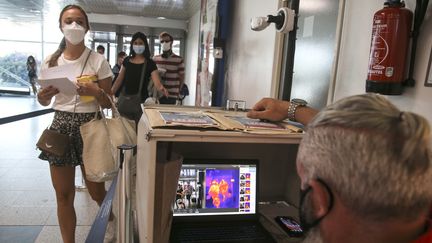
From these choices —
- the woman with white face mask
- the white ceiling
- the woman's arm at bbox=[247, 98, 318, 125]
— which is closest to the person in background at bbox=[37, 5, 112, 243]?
the woman's arm at bbox=[247, 98, 318, 125]

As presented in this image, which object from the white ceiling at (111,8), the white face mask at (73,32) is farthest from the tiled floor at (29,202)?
the white ceiling at (111,8)

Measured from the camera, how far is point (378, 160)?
47 centimetres

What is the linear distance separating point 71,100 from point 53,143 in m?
0.25

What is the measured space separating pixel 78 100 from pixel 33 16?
31.0ft

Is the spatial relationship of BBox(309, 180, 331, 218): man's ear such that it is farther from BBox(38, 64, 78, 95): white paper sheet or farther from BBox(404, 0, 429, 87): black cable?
BBox(38, 64, 78, 95): white paper sheet

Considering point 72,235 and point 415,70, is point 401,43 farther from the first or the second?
point 72,235

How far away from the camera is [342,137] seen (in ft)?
1.61

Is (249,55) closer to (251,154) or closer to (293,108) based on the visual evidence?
(251,154)

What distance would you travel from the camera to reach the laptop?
3.78ft

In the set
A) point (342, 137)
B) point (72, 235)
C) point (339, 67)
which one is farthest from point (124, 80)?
point (342, 137)

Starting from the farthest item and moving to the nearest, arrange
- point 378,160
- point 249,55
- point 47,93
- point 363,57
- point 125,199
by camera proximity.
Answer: point 249,55 → point 47,93 → point 363,57 → point 125,199 → point 378,160

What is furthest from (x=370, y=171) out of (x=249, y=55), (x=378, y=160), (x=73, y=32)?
(x=249, y=55)

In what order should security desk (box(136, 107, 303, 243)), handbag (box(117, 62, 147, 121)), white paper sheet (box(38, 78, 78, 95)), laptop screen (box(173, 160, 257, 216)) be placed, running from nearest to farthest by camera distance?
security desk (box(136, 107, 303, 243))
laptop screen (box(173, 160, 257, 216))
white paper sheet (box(38, 78, 78, 95))
handbag (box(117, 62, 147, 121))

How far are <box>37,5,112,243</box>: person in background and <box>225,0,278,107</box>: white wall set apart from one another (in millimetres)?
1220
